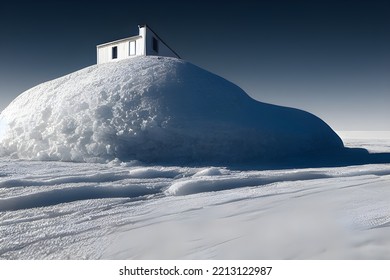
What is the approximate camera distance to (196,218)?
1.71 m

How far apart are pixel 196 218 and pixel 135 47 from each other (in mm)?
13000

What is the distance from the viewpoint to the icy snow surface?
1346 millimetres

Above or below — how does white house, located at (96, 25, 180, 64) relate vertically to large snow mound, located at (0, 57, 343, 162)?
above

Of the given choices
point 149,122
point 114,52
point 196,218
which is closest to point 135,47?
point 114,52

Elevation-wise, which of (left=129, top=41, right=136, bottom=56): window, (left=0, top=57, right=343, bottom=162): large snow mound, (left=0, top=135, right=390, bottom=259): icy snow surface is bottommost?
(left=0, top=135, right=390, bottom=259): icy snow surface

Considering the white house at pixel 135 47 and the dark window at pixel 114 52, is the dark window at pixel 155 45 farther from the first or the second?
the dark window at pixel 114 52

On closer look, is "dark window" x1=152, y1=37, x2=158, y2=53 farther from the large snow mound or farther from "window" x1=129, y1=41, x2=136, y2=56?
the large snow mound

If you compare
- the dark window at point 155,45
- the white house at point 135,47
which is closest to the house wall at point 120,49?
the white house at point 135,47

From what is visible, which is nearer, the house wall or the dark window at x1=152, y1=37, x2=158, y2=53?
the house wall

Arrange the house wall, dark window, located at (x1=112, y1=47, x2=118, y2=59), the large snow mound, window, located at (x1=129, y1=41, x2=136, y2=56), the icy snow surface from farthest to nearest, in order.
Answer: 1. dark window, located at (x1=112, y1=47, x2=118, y2=59)
2. window, located at (x1=129, y1=41, x2=136, y2=56)
3. the house wall
4. the large snow mound
5. the icy snow surface

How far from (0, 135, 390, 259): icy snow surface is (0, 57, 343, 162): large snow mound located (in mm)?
1264

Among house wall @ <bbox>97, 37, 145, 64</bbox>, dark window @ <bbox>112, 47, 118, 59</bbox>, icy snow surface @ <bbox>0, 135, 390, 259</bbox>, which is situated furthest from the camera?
dark window @ <bbox>112, 47, 118, 59</bbox>

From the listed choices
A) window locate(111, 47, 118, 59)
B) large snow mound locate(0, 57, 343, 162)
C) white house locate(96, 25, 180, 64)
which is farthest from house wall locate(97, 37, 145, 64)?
large snow mound locate(0, 57, 343, 162)
